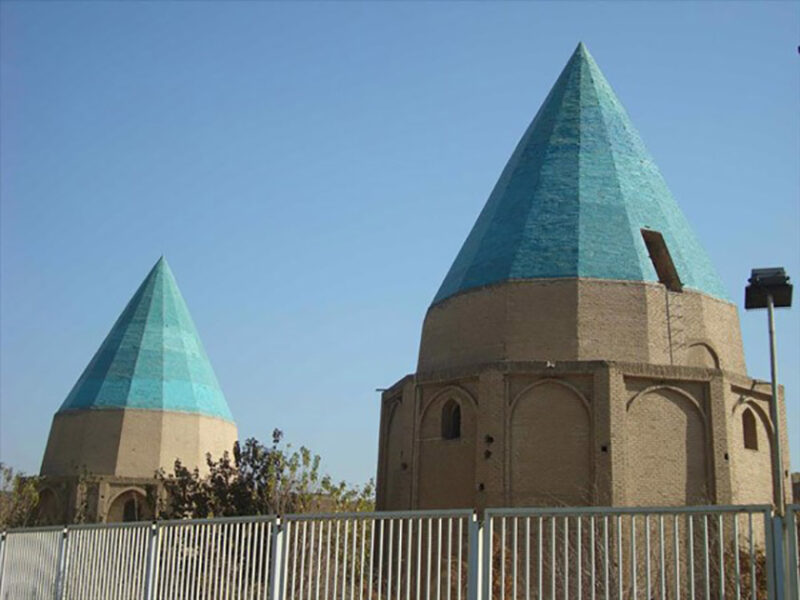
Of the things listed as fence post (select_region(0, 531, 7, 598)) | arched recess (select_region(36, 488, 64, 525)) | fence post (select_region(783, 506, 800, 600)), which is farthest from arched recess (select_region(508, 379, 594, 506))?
arched recess (select_region(36, 488, 64, 525))

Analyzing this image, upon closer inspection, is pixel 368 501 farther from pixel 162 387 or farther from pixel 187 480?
pixel 162 387

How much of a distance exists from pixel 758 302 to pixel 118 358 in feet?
78.2

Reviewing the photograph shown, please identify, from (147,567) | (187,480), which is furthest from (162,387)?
(147,567)

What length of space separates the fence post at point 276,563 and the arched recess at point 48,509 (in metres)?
23.7

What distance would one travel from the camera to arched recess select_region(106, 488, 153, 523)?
2922 centimetres

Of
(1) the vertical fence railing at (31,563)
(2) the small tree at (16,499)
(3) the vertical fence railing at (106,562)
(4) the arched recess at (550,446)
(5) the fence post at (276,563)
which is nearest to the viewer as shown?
(5) the fence post at (276,563)

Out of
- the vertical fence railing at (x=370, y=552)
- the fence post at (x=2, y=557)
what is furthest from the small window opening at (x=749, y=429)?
the fence post at (x=2, y=557)

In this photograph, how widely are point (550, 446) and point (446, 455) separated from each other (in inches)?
83.9

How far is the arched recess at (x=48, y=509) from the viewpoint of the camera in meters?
29.9

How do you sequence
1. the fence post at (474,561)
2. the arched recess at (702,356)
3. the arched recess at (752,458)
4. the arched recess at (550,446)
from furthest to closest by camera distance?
1. the arched recess at (702,356)
2. the arched recess at (752,458)
3. the arched recess at (550,446)
4. the fence post at (474,561)

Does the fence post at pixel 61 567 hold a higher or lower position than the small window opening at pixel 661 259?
lower

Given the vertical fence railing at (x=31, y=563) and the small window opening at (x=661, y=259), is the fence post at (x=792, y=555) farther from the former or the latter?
the small window opening at (x=661, y=259)

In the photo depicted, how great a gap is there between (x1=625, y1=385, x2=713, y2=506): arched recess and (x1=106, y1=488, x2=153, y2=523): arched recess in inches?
641

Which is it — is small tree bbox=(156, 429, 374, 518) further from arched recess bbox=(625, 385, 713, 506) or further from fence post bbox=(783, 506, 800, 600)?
fence post bbox=(783, 506, 800, 600)
